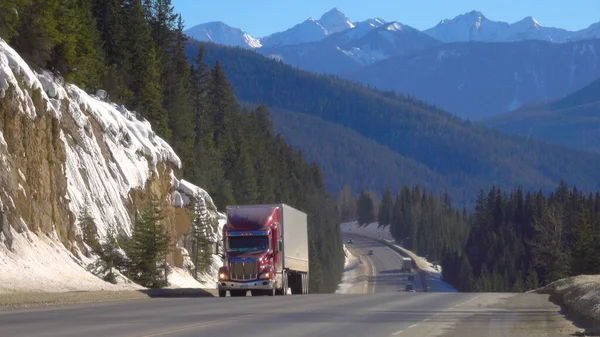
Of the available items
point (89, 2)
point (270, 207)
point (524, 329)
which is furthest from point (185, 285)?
point (524, 329)

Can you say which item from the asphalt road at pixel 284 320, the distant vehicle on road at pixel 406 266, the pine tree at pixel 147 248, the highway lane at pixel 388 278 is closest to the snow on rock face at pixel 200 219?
the pine tree at pixel 147 248

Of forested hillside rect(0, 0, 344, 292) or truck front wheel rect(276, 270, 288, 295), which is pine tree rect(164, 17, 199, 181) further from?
truck front wheel rect(276, 270, 288, 295)

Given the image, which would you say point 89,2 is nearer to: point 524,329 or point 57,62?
point 57,62

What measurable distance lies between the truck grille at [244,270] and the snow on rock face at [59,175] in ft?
17.4

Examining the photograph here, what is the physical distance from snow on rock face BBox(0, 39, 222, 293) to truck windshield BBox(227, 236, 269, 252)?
18.2 ft

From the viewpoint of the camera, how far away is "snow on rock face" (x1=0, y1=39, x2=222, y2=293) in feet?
136

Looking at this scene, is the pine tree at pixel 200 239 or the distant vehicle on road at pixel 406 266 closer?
the pine tree at pixel 200 239

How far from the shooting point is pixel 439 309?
1282 inches

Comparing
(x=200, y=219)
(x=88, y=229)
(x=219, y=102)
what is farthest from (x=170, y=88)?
(x=88, y=229)

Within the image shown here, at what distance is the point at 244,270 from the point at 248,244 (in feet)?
3.84

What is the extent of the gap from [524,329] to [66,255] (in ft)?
86.8

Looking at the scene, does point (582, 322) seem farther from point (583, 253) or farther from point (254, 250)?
point (583, 253)

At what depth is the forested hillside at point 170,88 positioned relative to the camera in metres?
55.3

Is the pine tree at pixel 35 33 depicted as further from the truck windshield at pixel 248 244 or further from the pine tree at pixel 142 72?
the pine tree at pixel 142 72
